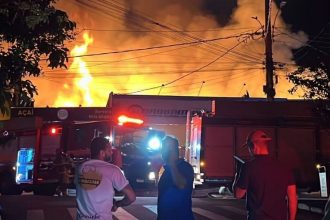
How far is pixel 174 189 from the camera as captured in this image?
5.47 meters

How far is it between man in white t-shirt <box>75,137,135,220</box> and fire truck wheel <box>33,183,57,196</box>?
1512cm

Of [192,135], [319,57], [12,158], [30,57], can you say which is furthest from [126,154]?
[30,57]

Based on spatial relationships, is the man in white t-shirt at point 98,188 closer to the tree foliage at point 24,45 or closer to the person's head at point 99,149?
the person's head at point 99,149

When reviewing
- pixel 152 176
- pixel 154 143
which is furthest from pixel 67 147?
pixel 152 176

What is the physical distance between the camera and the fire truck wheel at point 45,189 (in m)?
19.9

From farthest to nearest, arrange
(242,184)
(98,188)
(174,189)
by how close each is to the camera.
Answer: (174,189) < (242,184) < (98,188)

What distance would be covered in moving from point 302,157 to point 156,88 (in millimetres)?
21497

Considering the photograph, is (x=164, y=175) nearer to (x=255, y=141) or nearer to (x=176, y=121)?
(x=255, y=141)

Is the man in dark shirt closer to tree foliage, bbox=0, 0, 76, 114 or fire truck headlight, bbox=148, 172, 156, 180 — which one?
tree foliage, bbox=0, 0, 76, 114

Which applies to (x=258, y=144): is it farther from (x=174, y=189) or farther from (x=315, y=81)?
(x=315, y=81)

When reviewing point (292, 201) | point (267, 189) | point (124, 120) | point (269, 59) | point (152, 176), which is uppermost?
point (269, 59)

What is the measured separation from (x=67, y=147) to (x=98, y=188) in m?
15.0

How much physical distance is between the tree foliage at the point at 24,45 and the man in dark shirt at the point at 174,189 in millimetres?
1543

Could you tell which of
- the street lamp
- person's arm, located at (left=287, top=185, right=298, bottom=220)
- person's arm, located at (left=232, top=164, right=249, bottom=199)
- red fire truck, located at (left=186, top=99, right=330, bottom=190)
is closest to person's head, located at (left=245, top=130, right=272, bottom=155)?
person's arm, located at (left=232, top=164, right=249, bottom=199)
